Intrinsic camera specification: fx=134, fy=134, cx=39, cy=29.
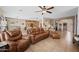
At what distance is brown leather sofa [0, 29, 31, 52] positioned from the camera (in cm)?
267

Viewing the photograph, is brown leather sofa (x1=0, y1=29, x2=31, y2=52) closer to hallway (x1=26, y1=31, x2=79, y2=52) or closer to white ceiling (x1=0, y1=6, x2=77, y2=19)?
hallway (x1=26, y1=31, x2=79, y2=52)

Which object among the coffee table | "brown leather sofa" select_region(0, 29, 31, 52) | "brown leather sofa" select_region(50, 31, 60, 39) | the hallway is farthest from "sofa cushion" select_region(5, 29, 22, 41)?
"brown leather sofa" select_region(50, 31, 60, 39)

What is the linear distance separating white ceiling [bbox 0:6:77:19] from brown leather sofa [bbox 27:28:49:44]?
27cm

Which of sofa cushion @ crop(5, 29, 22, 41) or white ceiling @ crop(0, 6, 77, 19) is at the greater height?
white ceiling @ crop(0, 6, 77, 19)

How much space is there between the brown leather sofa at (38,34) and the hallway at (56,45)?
84 millimetres

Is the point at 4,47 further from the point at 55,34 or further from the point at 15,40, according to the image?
the point at 55,34

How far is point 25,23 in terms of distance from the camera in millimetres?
2738

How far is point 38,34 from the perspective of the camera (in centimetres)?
280

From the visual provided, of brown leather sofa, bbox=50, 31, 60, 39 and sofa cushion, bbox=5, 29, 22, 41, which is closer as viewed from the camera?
sofa cushion, bbox=5, 29, 22, 41

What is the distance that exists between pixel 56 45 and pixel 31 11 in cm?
87
